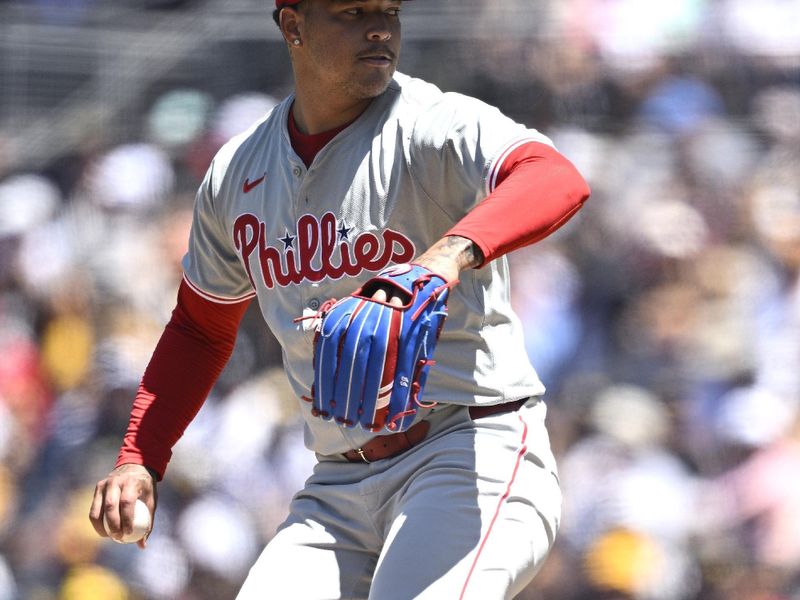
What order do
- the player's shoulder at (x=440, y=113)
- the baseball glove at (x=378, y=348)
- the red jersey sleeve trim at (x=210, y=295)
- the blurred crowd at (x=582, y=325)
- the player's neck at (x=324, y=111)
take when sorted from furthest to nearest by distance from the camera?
1. the blurred crowd at (x=582, y=325)
2. the red jersey sleeve trim at (x=210, y=295)
3. the player's neck at (x=324, y=111)
4. the player's shoulder at (x=440, y=113)
5. the baseball glove at (x=378, y=348)

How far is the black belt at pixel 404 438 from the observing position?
2.01 metres

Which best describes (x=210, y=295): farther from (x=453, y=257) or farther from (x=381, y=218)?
(x=453, y=257)

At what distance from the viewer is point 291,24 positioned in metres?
2.27

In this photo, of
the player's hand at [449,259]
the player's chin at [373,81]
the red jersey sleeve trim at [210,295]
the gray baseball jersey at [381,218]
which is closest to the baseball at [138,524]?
the gray baseball jersey at [381,218]

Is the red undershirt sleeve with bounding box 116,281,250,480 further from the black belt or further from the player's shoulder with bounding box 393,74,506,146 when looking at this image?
the player's shoulder with bounding box 393,74,506,146

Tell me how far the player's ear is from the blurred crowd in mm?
2375

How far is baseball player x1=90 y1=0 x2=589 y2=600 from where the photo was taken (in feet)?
5.89

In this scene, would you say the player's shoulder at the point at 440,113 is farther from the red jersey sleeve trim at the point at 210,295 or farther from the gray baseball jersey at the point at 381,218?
the red jersey sleeve trim at the point at 210,295

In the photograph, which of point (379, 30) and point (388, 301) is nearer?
point (388, 301)

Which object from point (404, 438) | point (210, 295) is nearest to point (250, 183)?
point (210, 295)

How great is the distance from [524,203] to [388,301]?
28 cm

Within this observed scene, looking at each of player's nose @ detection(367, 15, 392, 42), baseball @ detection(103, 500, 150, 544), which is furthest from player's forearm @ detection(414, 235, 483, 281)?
baseball @ detection(103, 500, 150, 544)

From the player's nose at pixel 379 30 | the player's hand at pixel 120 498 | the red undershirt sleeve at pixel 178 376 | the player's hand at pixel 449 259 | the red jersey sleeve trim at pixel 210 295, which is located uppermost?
the player's nose at pixel 379 30

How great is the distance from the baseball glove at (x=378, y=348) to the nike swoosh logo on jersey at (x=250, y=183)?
2.00 feet
